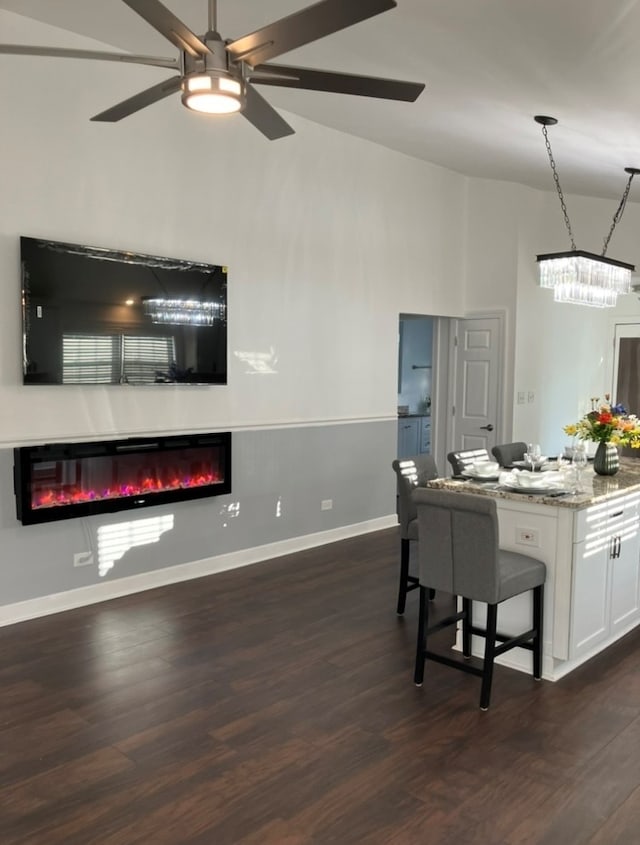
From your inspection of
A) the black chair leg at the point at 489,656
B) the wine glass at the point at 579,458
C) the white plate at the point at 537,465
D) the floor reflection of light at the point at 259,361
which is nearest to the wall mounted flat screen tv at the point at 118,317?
the floor reflection of light at the point at 259,361

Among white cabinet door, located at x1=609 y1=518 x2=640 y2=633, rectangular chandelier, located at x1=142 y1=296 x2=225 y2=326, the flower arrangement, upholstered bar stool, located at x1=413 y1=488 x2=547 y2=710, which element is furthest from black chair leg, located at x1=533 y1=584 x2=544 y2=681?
rectangular chandelier, located at x1=142 y1=296 x2=225 y2=326

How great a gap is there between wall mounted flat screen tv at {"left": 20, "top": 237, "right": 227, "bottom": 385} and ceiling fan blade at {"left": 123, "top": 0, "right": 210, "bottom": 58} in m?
2.14

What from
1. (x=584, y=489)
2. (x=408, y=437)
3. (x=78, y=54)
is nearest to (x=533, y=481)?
(x=584, y=489)

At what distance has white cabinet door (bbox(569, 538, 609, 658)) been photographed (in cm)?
350

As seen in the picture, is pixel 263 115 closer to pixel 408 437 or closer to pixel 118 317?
pixel 118 317

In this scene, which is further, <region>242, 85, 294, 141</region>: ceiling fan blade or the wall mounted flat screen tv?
the wall mounted flat screen tv

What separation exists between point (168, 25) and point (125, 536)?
3372mm

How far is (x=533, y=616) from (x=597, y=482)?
945 mm

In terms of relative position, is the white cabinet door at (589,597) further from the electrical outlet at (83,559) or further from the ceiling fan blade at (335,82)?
the electrical outlet at (83,559)

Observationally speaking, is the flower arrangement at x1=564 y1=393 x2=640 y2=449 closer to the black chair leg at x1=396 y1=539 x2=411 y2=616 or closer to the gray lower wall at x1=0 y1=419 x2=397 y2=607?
the black chair leg at x1=396 y1=539 x2=411 y2=616

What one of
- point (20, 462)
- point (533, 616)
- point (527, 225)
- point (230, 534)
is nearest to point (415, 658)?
point (533, 616)

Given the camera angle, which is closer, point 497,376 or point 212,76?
point 212,76

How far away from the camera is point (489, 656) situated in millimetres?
3232

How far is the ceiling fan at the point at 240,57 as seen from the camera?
7.04 feet
